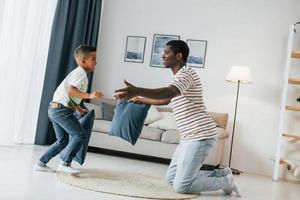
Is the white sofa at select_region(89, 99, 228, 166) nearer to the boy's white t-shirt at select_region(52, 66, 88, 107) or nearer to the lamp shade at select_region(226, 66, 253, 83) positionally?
the lamp shade at select_region(226, 66, 253, 83)

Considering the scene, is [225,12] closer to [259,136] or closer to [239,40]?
[239,40]

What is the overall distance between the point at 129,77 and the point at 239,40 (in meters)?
1.65

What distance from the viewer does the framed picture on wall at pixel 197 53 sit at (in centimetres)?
562

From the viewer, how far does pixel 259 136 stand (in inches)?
210

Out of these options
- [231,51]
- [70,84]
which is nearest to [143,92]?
[70,84]

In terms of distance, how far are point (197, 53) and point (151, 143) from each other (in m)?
1.57

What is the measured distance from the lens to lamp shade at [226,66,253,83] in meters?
5.00

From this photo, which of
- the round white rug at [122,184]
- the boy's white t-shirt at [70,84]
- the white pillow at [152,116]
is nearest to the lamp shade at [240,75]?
the white pillow at [152,116]

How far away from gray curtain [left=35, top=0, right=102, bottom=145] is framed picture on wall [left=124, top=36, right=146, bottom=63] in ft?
1.93

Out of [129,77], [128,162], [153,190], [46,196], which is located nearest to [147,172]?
[128,162]

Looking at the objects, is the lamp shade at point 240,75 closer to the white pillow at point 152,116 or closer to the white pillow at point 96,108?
the white pillow at point 152,116

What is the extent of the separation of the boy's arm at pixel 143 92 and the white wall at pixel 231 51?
346 centimetres

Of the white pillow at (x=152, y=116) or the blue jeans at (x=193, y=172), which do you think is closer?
the blue jeans at (x=193, y=172)

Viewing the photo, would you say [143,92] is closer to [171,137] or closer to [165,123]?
[171,137]
